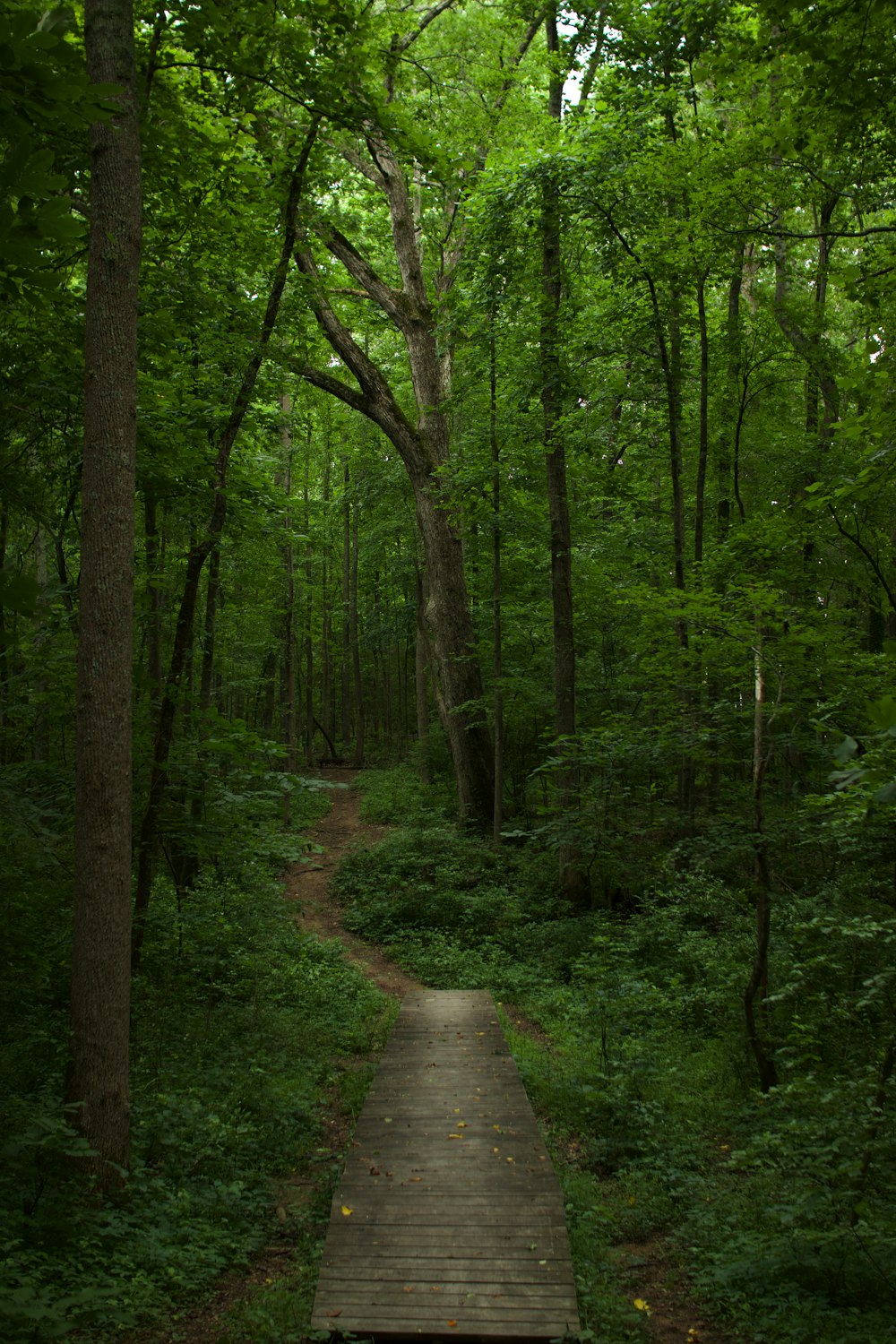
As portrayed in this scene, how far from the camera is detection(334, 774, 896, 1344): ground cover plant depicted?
A: 4055 millimetres

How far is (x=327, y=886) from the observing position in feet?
48.7

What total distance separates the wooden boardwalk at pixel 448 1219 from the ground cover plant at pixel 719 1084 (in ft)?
1.02

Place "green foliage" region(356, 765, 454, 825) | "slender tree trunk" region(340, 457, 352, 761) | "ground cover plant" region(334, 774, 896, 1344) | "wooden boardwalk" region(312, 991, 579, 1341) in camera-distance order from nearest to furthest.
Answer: "wooden boardwalk" region(312, 991, 579, 1341) < "ground cover plant" region(334, 774, 896, 1344) < "green foliage" region(356, 765, 454, 825) < "slender tree trunk" region(340, 457, 352, 761)

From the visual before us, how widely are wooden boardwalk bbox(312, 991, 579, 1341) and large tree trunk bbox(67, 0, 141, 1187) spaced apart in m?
1.47

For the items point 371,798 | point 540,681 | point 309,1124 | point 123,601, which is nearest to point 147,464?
point 123,601

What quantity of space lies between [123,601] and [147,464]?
2694 millimetres

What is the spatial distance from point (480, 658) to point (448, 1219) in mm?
12893

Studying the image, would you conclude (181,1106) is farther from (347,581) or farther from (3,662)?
(347,581)

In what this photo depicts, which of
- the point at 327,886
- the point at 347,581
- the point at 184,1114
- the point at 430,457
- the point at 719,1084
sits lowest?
the point at 327,886

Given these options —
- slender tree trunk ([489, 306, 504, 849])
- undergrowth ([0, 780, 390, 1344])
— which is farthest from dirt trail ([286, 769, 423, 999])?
slender tree trunk ([489, 306, 504, 849])

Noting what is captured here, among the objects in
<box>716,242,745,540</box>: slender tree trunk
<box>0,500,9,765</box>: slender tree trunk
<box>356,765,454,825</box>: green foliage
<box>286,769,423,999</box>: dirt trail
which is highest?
<box>716,242,745,540</box>: slender tree trunk

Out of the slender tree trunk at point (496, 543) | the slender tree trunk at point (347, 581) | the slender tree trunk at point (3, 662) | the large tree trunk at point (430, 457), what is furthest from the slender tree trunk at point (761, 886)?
the slender tree trunk at point (347, 581)

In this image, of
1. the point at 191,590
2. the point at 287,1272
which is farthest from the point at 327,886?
the point at 287,1272

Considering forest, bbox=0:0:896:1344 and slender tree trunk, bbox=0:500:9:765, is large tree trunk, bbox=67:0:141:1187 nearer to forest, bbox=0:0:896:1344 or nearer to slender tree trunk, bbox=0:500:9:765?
forest, bbox=0:0:896:1344
